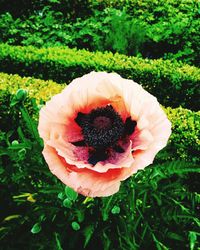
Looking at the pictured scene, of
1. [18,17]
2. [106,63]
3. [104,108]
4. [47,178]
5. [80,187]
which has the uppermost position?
[104,108]

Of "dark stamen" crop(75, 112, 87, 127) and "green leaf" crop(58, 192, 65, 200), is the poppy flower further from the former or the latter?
"green leaf" crop(58, 192, 65, 200)

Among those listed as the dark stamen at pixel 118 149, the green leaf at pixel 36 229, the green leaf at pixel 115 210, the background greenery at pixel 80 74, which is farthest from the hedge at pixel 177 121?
the dark stamen at pixel 118 149

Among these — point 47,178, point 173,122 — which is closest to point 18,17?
point 173,122

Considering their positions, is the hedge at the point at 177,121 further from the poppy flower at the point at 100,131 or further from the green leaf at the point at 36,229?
the poppy flower at the point at 100,131

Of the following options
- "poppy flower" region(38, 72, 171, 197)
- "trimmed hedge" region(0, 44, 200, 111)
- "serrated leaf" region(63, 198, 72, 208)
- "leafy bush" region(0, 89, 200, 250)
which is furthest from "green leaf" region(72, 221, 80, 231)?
"trimmed hedge" region(0, 44, 200, 111)

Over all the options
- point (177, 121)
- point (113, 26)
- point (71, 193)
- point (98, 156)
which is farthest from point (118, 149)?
point (113, 26)

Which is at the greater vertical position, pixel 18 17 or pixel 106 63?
pixel 106 63

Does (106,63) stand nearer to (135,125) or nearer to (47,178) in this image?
(47,178)
